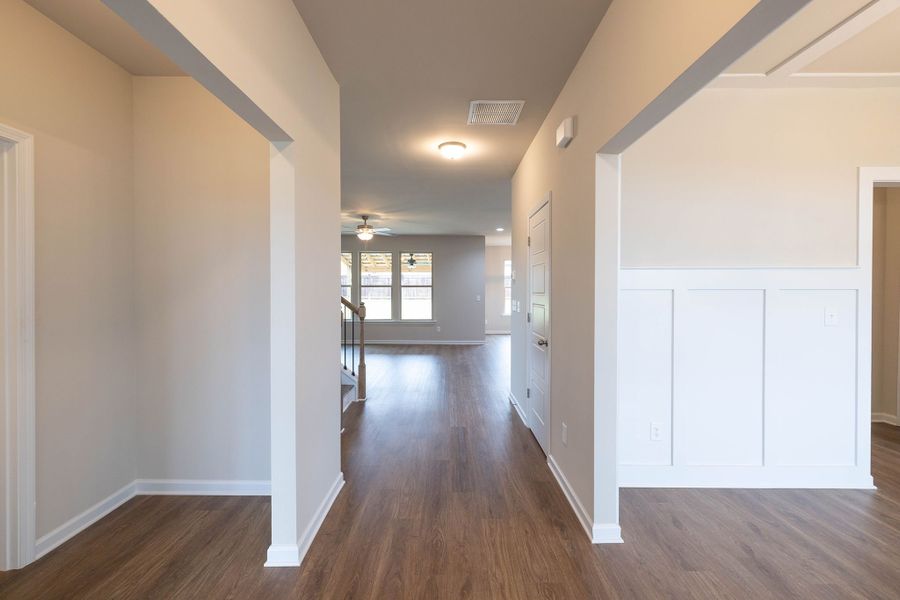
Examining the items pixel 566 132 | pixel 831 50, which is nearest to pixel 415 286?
pixel 566 132

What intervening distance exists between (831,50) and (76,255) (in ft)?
14.1

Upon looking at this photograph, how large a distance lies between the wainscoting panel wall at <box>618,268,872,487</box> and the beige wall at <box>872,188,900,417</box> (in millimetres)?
1940

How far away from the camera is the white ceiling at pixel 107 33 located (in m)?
1.91

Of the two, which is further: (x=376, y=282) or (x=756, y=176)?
(x=376, y=282)

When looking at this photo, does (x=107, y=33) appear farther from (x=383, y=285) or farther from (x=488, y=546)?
(x=383, y=285)

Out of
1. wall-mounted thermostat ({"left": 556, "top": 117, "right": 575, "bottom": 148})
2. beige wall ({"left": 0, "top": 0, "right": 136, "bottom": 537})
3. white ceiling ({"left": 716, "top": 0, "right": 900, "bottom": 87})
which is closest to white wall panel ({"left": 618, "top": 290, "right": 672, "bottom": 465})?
wall-mounted thermostat ({"left": 556, "top": 117, "right": 575, "bottom": 148})

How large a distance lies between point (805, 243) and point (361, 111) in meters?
3.24

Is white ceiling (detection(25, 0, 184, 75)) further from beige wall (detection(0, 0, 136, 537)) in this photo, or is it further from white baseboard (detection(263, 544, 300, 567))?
white baseboard (detection(263, 544, 300, 567))

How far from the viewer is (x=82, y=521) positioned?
7.27 ft

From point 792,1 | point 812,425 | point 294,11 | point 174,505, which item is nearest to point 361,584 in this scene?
point 174,505

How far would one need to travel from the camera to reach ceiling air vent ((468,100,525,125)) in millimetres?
2899

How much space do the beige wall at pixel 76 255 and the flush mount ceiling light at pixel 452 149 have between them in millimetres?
2268

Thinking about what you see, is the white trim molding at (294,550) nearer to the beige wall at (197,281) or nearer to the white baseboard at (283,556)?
the white baseboard at (283,556)

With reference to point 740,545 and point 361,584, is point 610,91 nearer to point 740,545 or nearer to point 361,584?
point 740,545
